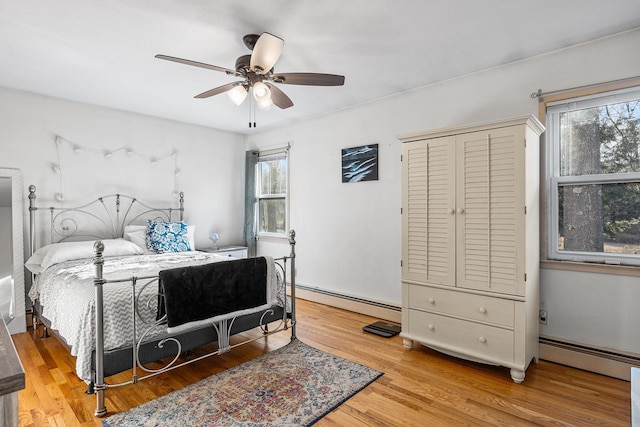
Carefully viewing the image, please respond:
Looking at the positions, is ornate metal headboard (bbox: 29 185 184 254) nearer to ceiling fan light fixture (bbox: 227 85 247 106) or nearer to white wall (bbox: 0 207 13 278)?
white wall (bbox: 0 207 13 278)

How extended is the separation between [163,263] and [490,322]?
2.88 m

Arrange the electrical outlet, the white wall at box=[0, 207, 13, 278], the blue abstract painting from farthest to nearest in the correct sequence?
the blue abstract painting, the white wall at box=[0, 207, 13, 278], the electrical outlet

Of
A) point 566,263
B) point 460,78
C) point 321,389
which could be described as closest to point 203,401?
point 321,389

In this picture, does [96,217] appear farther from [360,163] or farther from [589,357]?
[589,357]

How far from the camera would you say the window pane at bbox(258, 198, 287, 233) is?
17.2ft

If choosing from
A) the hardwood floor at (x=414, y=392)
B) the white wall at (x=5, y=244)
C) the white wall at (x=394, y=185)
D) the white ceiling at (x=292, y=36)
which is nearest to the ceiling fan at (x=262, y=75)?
the white ceiling at (x=292, y=36)

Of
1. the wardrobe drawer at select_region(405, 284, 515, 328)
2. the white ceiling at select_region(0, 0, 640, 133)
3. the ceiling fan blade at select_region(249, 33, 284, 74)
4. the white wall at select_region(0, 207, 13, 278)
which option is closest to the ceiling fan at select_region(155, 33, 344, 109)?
the ceiling fan blade at select_region(249, 33, 284, 74)

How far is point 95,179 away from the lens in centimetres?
416

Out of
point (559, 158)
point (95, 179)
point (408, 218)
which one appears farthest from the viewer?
point (95, 179)

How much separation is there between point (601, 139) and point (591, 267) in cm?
99

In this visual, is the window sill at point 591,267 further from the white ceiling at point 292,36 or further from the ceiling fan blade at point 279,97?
the ceiling fan blade at point 279,97

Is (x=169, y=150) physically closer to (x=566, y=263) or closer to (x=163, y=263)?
(x=163, y=263)

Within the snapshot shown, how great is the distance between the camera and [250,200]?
543cm

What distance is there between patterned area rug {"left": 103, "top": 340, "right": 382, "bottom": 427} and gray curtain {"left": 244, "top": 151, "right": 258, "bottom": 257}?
2.70 metres
